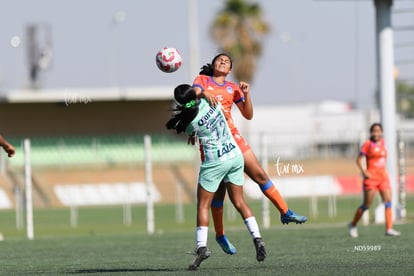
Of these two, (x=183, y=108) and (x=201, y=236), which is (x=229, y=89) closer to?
(x=183, y=108)

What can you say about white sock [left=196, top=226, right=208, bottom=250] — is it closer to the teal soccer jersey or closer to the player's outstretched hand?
the teal soccer jersey

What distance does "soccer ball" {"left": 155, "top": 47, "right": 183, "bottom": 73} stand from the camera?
12703 millimetres

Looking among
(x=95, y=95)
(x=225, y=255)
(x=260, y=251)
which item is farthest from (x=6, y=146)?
(x=95, y=95)

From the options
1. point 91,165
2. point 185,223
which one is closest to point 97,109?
point 91,165

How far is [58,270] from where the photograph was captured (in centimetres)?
1311

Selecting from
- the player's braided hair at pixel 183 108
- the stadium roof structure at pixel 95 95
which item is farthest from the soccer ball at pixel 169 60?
the stadium roof structure at pixel 95 95

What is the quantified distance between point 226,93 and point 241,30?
56.9 metres

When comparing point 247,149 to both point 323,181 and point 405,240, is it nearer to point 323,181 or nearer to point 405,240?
point 405,240

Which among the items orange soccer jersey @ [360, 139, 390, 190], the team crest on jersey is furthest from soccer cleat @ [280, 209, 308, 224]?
orange soccer jersey @ [360, 139, 390, 190]

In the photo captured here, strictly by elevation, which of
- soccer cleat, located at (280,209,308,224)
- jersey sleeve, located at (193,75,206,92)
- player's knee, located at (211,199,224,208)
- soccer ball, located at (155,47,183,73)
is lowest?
soccer cleat, located at (280,209,308,224)

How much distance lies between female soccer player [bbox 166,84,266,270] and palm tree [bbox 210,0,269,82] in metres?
55.6

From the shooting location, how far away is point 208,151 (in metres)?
12.3

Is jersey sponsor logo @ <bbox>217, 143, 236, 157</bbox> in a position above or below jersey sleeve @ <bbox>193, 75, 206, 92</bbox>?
below

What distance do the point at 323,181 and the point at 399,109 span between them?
11.1 metres
